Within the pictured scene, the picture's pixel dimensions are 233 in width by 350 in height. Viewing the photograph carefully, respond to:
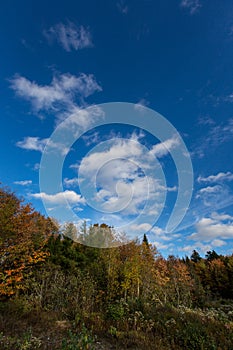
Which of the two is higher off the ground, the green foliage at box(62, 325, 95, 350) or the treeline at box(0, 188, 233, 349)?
the treeline at box(0, 188, 233, 349)

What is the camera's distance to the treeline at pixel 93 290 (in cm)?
638

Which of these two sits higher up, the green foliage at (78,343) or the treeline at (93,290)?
the treeline at (93,290)

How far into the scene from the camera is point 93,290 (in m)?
13.3

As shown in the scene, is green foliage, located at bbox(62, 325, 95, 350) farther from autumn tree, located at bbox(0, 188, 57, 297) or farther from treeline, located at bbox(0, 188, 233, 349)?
autumn tree, located at bbox(0, 188, 57, 297)

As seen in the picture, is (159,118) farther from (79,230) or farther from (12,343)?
(79,230)

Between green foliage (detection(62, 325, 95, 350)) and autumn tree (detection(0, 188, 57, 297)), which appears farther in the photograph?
autumn tree (detection(0, 188, 57, 297))

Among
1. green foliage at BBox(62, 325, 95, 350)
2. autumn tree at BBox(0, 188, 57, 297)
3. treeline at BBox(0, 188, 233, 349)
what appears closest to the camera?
green foliage at BBox(62, 325, 95, 350)

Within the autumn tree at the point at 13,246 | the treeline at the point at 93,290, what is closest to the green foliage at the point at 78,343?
the treeline at the point at 93,290

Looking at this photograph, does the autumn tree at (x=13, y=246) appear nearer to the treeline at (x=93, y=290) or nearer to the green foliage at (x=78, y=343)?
the treeline at (x=93, y=290)

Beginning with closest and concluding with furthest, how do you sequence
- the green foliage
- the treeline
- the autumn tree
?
the green foliage < the treeline < the autumn tree

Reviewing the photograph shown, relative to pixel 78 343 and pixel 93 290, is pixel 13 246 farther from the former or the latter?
pixel 78 343

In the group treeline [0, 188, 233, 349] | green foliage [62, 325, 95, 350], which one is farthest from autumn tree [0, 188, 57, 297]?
green foliage [62, 325, 95, 350]

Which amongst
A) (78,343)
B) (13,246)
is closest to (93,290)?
(13,246)

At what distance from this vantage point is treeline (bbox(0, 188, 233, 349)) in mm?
6383
